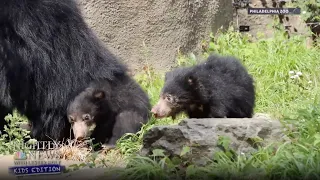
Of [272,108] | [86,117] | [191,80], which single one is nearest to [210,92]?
[191,80]

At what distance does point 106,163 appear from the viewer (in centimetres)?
499

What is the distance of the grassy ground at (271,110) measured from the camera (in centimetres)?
410

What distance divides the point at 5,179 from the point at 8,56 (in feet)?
5.42

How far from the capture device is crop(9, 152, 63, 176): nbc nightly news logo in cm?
430

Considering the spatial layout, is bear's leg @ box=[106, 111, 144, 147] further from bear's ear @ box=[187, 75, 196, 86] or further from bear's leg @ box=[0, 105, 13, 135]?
bear's leg @ box=[0, 105, 13, 135]

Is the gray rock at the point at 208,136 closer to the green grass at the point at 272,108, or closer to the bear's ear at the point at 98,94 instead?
the green grass at the point at 272,108

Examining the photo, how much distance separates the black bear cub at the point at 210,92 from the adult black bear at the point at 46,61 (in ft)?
1.79

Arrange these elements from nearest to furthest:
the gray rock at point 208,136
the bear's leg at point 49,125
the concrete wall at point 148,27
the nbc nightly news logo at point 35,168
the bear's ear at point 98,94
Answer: the nbc nightly news logo at point 35,168, the gray rock at point 208,136, the bear's ear at point 98,94, the bear's leg at point 49,125, the concrete wall at point 148,27

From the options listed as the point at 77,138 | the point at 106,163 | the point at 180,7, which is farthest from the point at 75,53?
the point at 180,7

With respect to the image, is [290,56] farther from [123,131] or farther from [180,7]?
[123,131]

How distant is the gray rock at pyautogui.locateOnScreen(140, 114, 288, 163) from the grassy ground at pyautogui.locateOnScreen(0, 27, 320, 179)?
127 mm

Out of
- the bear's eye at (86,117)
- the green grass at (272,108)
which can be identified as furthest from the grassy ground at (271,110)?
the bear's eye at (86,117)

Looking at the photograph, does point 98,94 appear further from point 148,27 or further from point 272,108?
point 148,27

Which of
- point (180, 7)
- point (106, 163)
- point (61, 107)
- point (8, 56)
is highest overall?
point (180, 7)
